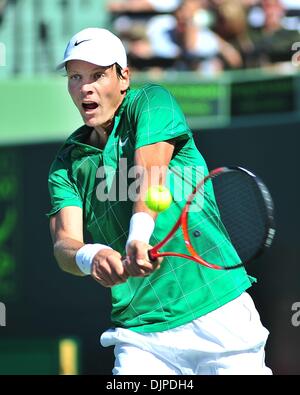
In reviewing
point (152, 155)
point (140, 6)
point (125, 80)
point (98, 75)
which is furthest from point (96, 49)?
point (140, 6)

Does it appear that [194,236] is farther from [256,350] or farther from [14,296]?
[14,296]

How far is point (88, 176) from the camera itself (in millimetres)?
3951

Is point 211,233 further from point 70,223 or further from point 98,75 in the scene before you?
point 98,75

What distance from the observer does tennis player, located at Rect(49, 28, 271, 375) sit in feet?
12.4

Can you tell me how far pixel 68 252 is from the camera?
3.82 m

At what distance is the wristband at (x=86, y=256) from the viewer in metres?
3.58

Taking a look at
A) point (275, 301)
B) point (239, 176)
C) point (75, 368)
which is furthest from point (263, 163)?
point (239, 176)

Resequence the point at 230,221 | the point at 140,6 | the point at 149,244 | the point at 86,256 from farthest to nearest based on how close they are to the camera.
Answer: the point at 140,6, the point at 230,221, the point at 149,244, the point at 86,256

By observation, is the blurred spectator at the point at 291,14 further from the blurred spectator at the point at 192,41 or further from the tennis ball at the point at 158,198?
the tennis ball at the point at 158,198

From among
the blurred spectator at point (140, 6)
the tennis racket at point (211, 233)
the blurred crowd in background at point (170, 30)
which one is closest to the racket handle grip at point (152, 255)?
the tennis racket at point (211, 233)

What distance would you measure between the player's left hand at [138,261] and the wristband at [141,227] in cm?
4

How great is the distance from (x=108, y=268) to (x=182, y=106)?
5.10 m

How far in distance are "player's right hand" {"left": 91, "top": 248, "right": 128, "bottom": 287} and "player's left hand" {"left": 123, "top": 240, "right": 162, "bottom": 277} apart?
0.02m

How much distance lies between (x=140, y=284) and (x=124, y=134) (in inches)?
22.3
